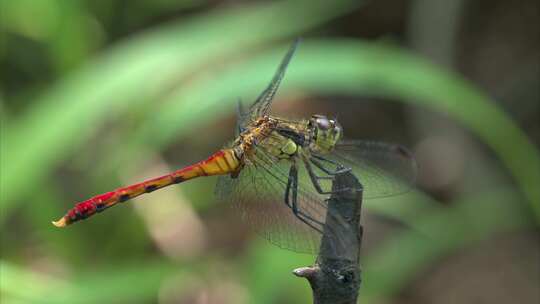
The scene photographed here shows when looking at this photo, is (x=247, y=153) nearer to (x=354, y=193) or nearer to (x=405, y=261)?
(x=354, y=193)

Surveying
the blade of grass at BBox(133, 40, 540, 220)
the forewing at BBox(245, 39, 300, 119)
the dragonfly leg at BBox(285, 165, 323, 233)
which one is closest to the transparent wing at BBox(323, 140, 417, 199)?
the dragonfly leg at BBox(285, 165, 323, 233)

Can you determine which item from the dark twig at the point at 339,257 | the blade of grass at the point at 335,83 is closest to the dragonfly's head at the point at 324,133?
the dark twig at the point at 339,257

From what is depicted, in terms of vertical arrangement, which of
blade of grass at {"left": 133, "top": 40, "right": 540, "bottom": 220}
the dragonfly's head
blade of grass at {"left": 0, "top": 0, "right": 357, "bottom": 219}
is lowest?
the dragonfly's head

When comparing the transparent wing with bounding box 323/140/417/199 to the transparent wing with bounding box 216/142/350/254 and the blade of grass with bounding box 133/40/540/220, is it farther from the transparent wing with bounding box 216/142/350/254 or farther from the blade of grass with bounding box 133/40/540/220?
the blade of grass with bounding box 133/40/540/220

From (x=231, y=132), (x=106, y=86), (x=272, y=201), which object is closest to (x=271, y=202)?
(x=272, y=201)

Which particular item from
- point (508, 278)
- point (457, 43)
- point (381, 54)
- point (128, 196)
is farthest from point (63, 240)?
point (457, 43)

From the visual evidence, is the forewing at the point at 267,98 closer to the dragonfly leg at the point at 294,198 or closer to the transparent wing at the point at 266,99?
the transparent wing at the point at 266,99
